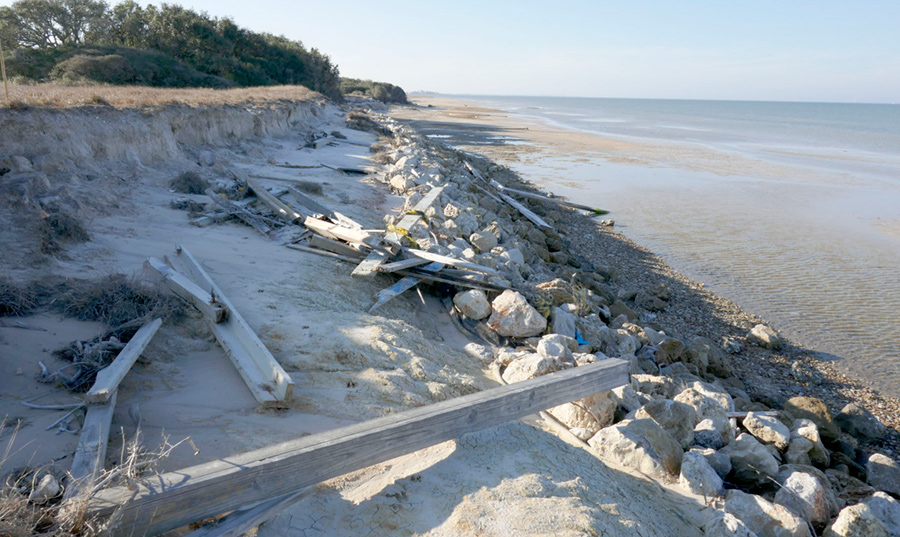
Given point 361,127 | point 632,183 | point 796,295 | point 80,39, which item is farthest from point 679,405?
point 80,39

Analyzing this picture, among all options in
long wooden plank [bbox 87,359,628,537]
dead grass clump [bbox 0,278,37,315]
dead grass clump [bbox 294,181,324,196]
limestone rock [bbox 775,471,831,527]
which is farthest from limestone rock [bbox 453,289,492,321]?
dead grass clump [bbox 294,181,324,196]

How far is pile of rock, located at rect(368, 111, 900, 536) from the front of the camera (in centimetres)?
326

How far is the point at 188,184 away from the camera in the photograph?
8.66m

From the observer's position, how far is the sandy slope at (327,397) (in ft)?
8.54

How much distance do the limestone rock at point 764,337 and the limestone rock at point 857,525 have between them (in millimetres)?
4517

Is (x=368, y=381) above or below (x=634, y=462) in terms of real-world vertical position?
above

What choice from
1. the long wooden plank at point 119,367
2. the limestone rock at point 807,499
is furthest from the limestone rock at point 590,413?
the long wooden plank at point 119,367

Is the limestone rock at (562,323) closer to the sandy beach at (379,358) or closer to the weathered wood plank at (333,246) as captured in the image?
the sandy beach at (379,358)

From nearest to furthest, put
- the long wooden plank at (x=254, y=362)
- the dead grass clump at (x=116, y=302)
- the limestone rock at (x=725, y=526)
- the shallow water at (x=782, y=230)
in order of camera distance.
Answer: the limestone rock at (x=725, y=526)
the long wooden plank at (x=254, y=362)
the dead grass clump at (x=116, y=302)
the shallow water at (x=782, y=230)

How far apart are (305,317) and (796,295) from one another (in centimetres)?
852

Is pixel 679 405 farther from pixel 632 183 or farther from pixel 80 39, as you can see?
pixel 80 39

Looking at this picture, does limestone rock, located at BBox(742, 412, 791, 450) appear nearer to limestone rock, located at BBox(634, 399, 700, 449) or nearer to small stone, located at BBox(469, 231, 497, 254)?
limestone rock, located at BBox(634, 399, 700, 449)

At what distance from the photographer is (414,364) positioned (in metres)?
4.19

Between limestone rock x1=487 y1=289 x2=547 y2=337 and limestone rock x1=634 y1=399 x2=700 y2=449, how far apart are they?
5.06 feet
